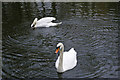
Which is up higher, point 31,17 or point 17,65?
point 31,17

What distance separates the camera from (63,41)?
38.0ft

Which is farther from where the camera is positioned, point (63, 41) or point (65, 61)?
point (63, 41)

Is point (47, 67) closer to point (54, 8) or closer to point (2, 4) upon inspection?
point (54, 8)

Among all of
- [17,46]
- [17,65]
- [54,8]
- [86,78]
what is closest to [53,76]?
[86,78]

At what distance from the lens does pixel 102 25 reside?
13.9 metres

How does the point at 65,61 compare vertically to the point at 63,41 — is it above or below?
below

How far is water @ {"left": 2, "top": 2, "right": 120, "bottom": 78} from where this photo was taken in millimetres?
8523

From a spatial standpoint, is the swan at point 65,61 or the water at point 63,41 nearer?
the swan at point 65,61

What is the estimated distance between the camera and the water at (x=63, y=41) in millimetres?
8523

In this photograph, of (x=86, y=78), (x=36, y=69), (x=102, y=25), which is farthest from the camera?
(x=102, y=25)

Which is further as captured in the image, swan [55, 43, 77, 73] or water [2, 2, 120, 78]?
water [2, 2, 120, 78]

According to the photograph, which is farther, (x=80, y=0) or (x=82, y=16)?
(x=80, y=0)

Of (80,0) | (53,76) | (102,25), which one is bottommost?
(53,76)

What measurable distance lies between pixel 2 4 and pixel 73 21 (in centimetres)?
1039
